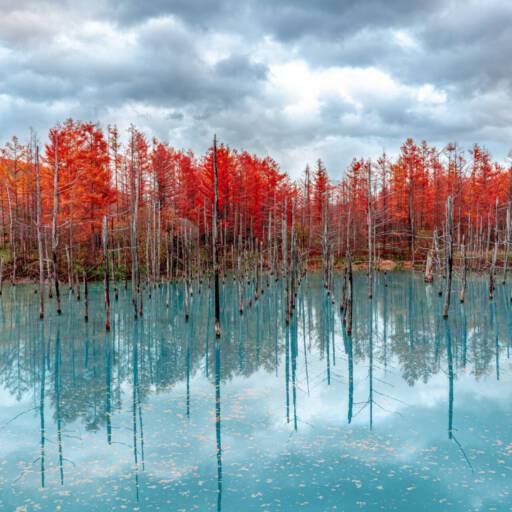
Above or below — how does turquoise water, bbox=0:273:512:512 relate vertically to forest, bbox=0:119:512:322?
below

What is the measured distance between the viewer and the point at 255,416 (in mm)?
13578

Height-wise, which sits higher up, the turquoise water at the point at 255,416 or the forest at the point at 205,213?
the forest at the point at 205,213

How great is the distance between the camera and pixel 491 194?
63062 millimetres

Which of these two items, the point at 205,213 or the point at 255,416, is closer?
the point at 255,416

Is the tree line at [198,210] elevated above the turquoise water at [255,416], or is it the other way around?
the tree line at [198,210]

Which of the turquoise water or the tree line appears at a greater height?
the tree line

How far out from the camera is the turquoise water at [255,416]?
31.2ft

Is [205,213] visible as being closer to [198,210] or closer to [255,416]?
[198,210]

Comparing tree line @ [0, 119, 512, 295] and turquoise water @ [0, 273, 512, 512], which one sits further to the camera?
tree line @ [0, 119, 512, 295]

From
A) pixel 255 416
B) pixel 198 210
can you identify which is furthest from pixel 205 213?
pixel 255 416

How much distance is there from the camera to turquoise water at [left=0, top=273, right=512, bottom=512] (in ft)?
31.2

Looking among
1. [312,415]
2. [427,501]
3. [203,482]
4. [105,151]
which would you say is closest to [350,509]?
[427,501]

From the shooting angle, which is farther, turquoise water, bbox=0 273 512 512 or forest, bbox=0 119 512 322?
forest, bbox=0 119 512 322

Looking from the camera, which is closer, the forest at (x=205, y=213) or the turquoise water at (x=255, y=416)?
the turquoise water at (x=255, y=416)
